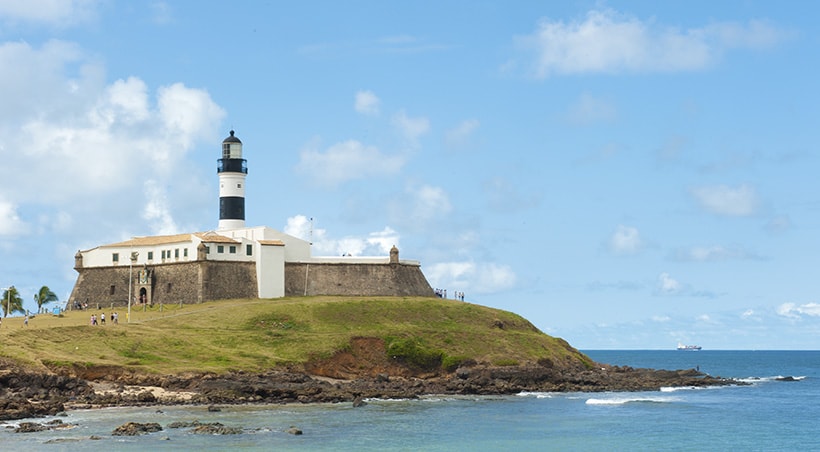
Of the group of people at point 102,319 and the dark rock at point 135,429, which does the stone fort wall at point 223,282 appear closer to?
the group of people at point 102,319

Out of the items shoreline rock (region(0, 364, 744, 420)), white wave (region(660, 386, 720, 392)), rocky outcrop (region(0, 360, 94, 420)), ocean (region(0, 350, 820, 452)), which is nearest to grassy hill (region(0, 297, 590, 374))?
shoreline rock (region(0, 364, 744, 420))

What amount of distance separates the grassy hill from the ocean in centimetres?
985

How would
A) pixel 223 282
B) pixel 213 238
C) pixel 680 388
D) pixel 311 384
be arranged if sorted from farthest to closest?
1. pixel 213 238
2. pixel 223 282
3. pixel 680 388
4. pixel 311 384

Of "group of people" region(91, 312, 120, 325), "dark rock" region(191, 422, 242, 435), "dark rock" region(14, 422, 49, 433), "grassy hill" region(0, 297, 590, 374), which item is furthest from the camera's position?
"group of people" region(91, 312, 120, 325)

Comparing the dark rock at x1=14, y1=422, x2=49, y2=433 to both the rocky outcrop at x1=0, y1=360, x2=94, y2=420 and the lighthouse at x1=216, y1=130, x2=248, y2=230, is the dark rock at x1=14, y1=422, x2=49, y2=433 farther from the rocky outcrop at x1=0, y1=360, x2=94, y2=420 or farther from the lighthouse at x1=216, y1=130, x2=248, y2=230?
the lighthouse at x1=216, y1=130, x2=248, y2=230

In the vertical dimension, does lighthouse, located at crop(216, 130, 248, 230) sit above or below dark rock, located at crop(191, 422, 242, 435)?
above

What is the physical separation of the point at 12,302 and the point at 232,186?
22.8m

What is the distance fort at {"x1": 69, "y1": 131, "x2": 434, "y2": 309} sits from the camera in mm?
93688

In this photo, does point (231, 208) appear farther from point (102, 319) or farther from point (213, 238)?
point (102, 319)

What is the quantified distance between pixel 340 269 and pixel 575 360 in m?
22.5

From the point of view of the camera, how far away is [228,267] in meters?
94.2

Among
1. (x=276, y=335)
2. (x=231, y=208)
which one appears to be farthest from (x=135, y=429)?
(x=231, y=208)

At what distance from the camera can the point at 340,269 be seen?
97.6m

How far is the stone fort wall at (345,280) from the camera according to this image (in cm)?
9644
